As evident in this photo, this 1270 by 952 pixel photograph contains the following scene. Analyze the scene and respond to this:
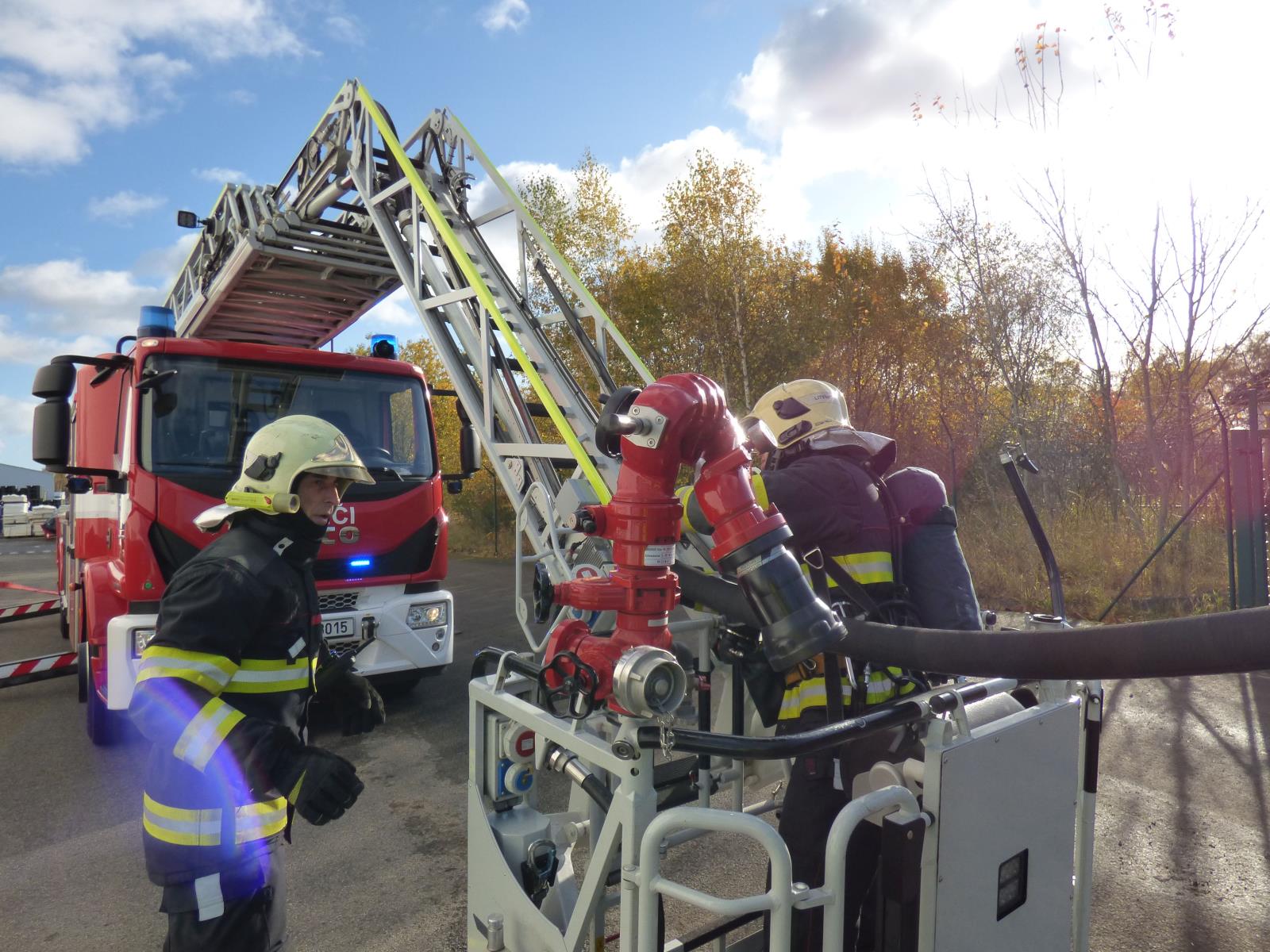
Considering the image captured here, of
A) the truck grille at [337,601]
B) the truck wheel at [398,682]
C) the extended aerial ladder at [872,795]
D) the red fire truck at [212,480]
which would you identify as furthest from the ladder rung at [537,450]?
the truck wheel at [398,682]

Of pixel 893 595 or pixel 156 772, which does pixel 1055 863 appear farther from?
pixel 156 772

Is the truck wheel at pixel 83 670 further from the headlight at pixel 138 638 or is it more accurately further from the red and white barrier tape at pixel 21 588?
the red and white barrier tape at pixel 21 588

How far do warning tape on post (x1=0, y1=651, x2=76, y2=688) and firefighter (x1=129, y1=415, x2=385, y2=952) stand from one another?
511 centimetres

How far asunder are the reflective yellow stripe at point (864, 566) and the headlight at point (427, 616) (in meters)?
3.50

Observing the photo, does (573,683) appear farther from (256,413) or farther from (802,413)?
(256,413)

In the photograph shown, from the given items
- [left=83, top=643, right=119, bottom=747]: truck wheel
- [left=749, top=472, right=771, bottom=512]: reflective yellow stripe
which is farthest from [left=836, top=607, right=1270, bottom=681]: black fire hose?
[left=83, top=643, right=119, bottom=747]: truck wheel

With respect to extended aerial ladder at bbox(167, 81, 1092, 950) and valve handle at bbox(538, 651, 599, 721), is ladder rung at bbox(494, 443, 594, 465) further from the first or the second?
valve handle at bbox(538, 651, 599, 721)

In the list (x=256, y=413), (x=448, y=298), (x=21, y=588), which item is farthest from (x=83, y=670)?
(x=448, y=298)

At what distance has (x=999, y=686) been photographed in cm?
195

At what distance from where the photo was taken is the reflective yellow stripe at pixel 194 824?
1.83 metres

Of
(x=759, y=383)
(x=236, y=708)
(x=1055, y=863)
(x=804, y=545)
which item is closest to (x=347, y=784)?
(x=236, y=708)

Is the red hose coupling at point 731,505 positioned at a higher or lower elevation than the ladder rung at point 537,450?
lower

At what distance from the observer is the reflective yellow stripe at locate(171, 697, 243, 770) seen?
5.70 feet

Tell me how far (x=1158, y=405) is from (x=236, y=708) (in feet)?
39.9
